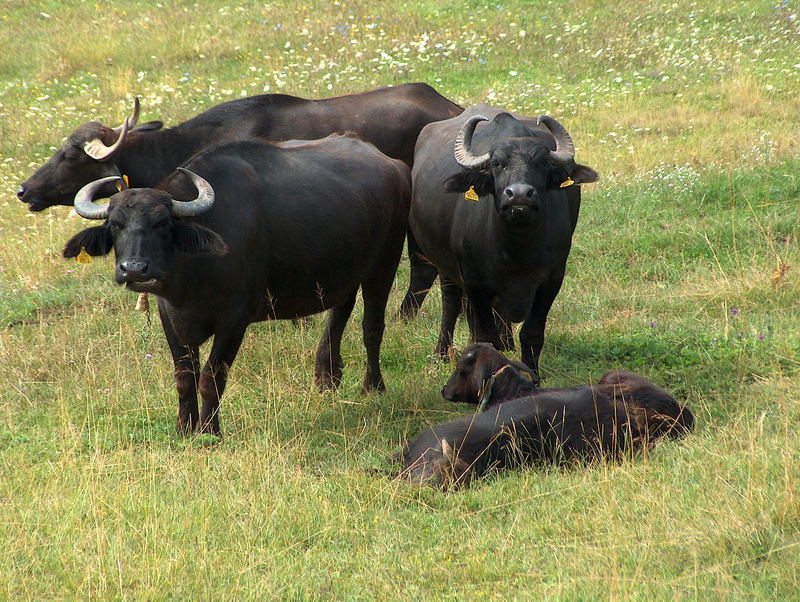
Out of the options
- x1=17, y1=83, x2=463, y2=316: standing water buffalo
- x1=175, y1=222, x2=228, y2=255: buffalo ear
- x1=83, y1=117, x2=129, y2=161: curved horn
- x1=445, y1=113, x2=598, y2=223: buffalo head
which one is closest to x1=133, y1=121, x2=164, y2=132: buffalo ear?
x1=17, y1=83, x2=463, y2=316: standing water buffalo

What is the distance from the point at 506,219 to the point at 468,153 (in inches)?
33.2

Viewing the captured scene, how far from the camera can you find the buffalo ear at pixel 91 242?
21.9 ft

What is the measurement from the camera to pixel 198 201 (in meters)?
6.76

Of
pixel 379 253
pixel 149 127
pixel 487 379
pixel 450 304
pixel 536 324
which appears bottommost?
pixel 450 304

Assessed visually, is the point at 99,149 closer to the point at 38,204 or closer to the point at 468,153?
the point at 38,204

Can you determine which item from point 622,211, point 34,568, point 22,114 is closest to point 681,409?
point 34,568

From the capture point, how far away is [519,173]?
7656mm

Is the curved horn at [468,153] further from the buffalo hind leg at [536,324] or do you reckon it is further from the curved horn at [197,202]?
the curved horn at [197,202]

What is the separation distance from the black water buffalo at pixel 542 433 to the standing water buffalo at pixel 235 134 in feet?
13.1

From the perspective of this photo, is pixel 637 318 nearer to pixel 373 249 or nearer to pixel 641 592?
pixel 373 249

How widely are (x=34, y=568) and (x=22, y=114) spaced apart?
47.2 ft

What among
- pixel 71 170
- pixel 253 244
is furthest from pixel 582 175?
pixel 71 170

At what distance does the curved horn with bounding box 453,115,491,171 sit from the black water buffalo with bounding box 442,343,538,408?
1.56 m

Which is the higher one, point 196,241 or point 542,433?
point 196,241
